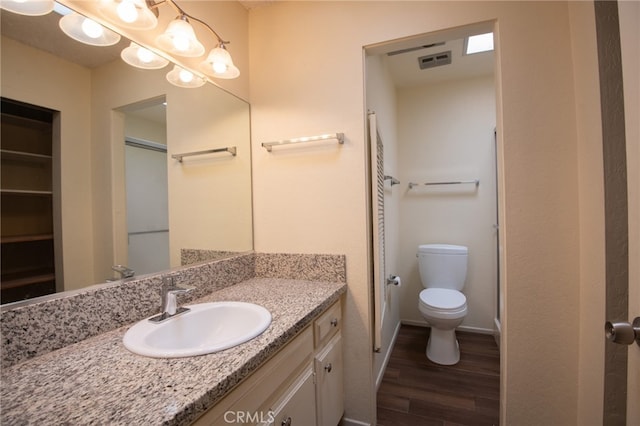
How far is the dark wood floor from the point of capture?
1.52 meters

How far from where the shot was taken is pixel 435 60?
2.16m

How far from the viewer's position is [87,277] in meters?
0.86

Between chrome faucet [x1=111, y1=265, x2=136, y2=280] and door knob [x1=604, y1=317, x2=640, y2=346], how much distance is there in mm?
1463

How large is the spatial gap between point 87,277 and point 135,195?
340 millimetres

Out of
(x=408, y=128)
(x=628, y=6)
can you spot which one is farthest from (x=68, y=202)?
(x=408, y=128)

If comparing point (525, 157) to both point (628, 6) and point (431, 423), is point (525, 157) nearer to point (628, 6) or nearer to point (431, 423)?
point (628, 6)

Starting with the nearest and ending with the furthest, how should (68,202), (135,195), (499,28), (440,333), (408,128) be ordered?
1. (68,202)
2. (135,195)
3. (499,28)
4. (440,333)
5. (408,128)

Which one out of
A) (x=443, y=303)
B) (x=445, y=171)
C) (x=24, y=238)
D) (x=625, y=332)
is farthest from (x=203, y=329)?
(x=445, y=171)

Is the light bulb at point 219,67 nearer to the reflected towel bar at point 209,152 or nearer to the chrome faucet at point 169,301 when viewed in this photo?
the reflected towel bar at point 209,152

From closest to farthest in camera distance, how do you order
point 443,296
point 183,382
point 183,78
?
point 183,382, point 183,78, point 443,296

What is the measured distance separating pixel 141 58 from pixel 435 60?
2151mm

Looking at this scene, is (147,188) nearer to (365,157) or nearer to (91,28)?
(91,28)

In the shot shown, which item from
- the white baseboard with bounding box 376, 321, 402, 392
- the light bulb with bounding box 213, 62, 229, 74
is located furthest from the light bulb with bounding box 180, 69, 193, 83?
the white baseboard with bounding box 376, 321, 402, 392

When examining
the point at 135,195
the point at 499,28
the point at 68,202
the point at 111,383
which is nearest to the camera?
the point at 111,383
